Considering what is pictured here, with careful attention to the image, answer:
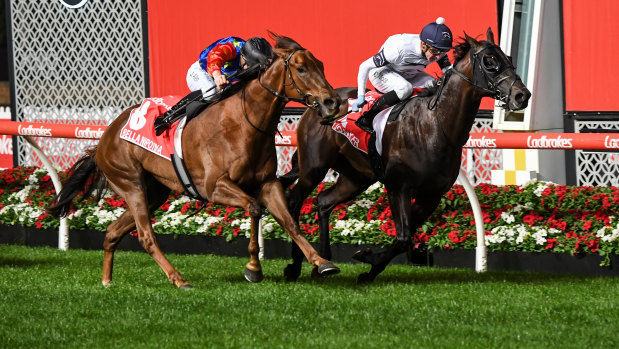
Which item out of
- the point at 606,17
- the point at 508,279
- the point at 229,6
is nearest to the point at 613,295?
the point at 508,279

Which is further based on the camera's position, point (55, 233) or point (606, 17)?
point (55, 233)

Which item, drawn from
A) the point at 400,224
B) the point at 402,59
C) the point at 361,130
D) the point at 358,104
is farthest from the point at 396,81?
the point at 400,224

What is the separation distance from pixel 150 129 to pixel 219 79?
26.8 inches

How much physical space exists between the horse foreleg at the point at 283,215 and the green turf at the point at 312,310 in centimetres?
31

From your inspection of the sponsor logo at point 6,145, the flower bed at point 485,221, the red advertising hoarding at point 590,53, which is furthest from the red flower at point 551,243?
the sponsor logo at point 6,145

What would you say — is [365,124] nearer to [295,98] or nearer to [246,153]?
[295,98]

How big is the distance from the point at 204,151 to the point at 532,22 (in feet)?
14.0

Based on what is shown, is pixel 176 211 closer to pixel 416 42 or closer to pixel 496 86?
pixel 416 42

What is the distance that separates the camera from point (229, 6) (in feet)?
41.9

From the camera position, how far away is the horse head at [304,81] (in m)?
7.07

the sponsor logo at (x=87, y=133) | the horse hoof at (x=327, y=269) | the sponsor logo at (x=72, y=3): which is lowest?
the horse hoof at (x=327, y=269)

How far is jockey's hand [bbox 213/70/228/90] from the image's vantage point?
7.55m

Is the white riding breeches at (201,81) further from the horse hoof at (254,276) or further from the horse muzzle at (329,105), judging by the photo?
the horse hoof at (254,276)

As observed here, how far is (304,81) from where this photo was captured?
7.16 metres
